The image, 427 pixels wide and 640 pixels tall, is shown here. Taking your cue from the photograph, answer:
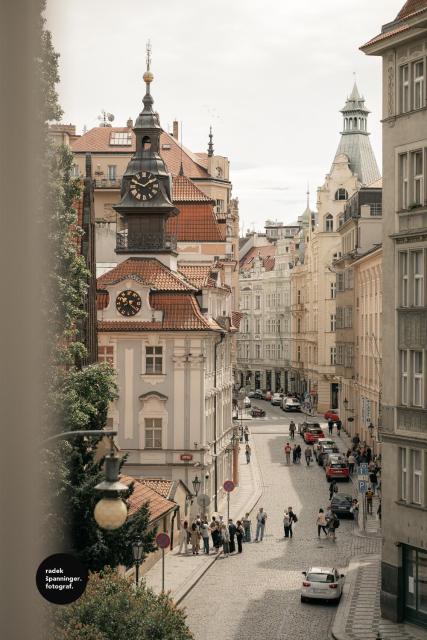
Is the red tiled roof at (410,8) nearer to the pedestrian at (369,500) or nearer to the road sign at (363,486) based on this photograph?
the road sign at (363,486)

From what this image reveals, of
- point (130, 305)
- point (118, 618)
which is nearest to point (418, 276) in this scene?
point (118, 618)

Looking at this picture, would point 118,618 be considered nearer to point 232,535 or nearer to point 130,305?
point 232,535

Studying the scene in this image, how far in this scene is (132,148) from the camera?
79688 millimetres

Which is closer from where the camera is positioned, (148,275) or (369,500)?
(148,275)

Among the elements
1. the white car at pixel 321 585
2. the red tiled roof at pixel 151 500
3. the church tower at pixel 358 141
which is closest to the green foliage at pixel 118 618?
the white car at pixel 321 585

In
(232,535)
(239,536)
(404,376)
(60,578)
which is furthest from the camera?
(232,535)

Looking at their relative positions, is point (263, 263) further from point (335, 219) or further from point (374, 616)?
point (374, 616)

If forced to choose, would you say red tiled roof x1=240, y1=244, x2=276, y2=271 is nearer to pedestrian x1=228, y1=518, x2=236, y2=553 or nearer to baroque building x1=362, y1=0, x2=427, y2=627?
pedestrian x1=228, y1=518, x2=236, y2=553

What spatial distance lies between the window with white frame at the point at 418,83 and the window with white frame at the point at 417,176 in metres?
1.14

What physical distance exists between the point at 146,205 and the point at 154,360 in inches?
287

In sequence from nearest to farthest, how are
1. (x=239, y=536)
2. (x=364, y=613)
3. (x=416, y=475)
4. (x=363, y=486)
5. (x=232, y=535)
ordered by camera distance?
(x=416, y=475) → (x=364, y=613) → (x=239, y=536) → (x=232, y=535) → (x=363, y=486)

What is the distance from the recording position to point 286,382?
135 meters

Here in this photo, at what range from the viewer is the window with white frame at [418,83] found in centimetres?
3125

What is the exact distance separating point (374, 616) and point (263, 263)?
112089 millimetres
